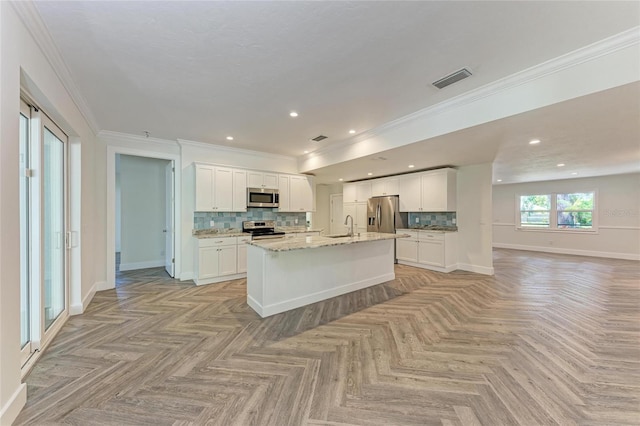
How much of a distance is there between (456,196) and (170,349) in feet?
19.6

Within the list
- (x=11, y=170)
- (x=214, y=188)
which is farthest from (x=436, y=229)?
(x=11, y=170)

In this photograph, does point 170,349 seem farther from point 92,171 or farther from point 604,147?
point 604,147

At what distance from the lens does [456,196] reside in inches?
232

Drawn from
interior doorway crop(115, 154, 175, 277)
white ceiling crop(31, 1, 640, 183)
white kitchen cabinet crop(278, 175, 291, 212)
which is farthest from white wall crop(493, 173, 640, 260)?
interior doorway crop(115, 154, 175, 277)

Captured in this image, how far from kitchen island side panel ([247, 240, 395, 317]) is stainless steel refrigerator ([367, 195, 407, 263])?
7.01 ft

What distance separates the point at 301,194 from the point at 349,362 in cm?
445

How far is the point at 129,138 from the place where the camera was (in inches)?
181

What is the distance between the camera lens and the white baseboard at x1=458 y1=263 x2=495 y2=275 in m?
5.44

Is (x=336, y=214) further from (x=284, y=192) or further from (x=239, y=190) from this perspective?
(x=239, y=190)

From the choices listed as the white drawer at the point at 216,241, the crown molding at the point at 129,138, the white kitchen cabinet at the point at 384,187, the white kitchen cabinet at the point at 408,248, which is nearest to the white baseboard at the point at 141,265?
the white drawer at the point at 216,241

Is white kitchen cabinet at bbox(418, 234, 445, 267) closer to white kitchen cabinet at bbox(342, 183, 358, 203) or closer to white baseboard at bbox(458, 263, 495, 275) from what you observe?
white baseboard at bbox(458, 263, 495, 275)

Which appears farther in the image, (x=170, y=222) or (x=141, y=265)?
(x=141, y=265)

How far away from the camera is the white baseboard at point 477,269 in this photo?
5438 millimetres

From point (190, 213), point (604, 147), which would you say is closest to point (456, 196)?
point (604, 147)
